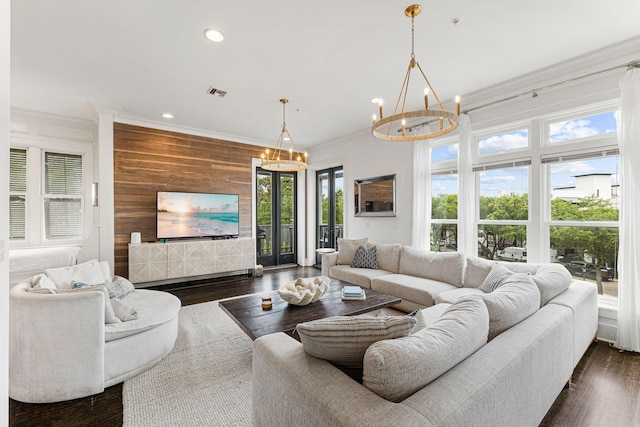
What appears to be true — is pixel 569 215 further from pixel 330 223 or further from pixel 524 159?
pixel 330 223

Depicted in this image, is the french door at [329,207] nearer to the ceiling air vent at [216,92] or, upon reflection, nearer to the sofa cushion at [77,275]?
the ceiling air vent at [216,92]

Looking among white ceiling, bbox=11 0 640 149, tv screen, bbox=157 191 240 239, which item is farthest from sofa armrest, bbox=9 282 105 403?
tv screen, bbox=157 191 240 239

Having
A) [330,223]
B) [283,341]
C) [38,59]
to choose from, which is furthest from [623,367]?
[38,59]

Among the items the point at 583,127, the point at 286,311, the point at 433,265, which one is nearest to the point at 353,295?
the point at 286,311

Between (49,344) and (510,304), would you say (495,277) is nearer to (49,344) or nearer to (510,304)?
(510,304)

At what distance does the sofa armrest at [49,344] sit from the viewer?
1.88 m

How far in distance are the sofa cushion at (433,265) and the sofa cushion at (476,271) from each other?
0.08 metres

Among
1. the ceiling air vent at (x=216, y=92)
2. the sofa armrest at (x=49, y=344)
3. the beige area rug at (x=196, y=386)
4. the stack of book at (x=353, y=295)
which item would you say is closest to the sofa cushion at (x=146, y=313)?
the sofa armrest at (x=49, y=344)

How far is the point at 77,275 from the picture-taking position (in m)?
2.74

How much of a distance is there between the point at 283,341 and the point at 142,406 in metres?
1.30

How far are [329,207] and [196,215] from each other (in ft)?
9.12

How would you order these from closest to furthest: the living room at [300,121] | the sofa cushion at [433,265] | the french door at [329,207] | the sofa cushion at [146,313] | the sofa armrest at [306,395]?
the sofa armrest at [306,395]
the sofa cushion at [146,313]
the living room at [300,121]
the sofa cushion at [433,265]
the french door at [329,207]

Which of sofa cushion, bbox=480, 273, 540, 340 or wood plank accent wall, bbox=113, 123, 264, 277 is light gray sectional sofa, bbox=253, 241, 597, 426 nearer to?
sofa cushion, bbox=480, 273, 540, 340

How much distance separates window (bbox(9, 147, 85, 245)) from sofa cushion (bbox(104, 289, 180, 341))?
9.65ft
